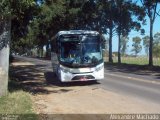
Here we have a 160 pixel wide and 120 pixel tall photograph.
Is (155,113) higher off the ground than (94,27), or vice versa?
(94,27)

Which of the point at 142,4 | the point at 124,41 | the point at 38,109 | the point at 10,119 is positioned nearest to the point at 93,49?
the point at 38,109

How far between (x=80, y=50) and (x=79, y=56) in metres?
0.35

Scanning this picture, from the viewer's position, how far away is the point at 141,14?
48.7 m

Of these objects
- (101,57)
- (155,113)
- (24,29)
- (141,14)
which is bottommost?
(155,113)

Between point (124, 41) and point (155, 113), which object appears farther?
point (124, 41)

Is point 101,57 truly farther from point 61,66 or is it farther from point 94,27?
point 94,27

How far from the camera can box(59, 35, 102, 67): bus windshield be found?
22844 millimetres

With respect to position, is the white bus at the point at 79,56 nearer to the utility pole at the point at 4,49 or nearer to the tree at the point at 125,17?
the utility pole at the point at 4,49

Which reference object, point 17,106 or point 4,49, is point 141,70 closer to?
point 4,49

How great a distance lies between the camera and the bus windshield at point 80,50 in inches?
899

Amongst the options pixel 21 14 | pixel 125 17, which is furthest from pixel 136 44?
pixel 21 14

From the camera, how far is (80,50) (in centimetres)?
2305

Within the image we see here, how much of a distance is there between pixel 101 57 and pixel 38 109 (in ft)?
33.5

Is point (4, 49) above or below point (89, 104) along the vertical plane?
above
